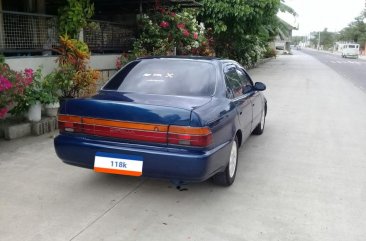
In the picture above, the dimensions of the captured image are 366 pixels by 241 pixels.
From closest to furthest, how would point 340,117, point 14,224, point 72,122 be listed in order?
1. point 14,224
2. point 72,122
3. point 340,117

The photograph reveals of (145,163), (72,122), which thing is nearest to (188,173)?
(145,163)

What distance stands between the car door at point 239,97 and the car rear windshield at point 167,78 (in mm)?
290

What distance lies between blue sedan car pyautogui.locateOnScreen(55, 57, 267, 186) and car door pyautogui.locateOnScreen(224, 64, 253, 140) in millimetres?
27

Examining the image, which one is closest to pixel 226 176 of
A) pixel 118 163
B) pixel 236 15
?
pixel 118 163

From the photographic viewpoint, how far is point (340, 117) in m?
8.31

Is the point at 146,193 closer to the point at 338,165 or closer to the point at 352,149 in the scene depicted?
the point at 338,165

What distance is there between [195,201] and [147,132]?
3.05 feet

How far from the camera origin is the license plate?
344cm

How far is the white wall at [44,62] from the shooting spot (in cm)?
649

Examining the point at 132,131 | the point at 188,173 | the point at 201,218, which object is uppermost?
the point at 132,131

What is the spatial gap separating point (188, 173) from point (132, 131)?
65 centimetres

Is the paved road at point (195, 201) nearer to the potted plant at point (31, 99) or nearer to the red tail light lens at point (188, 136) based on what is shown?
the potted plant at point (31, 99)

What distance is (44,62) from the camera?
718cm

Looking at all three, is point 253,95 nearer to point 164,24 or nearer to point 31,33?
point 31,33
